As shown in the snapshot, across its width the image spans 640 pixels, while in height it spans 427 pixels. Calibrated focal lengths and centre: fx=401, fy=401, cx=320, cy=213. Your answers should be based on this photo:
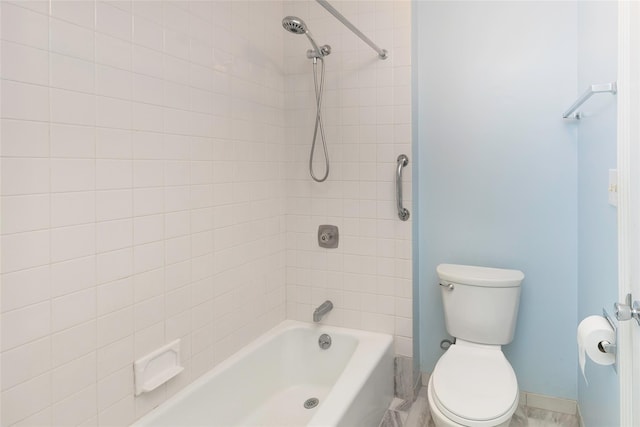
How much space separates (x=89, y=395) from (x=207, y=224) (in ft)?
2.54

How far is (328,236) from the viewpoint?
237 cm

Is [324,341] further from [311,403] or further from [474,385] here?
[474,385]

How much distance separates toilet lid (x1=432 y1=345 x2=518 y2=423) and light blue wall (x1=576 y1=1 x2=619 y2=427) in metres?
0.34

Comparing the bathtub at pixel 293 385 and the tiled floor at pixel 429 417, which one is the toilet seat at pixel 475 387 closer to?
the bathtub at pixel 293 385

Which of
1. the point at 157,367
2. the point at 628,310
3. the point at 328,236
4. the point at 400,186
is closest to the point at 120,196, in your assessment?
the point at 157,367

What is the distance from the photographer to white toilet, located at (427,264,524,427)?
1644 millimetres

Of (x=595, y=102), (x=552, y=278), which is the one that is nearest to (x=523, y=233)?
(x=552, y=278)

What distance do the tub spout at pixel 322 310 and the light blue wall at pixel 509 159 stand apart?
602 mm

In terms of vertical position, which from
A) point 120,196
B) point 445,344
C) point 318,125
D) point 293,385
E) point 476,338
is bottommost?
point 293,385

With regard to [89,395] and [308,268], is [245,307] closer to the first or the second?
[308,268]

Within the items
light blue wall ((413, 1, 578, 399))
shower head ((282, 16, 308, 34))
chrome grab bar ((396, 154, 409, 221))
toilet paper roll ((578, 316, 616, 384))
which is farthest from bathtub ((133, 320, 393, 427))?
shower head ((282, 16, 308, 34))

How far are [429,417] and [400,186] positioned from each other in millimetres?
1245

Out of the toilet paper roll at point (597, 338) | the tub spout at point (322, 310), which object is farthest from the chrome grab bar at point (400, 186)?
the toilet paper roll at point (597, 338)

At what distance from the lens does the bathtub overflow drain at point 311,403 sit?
2.10 metres
